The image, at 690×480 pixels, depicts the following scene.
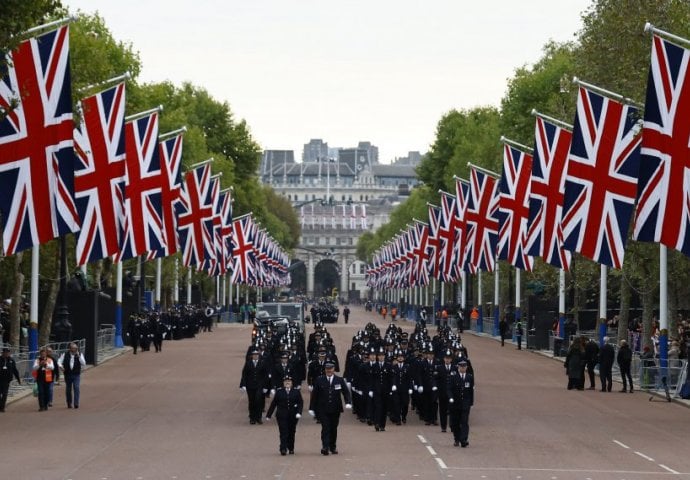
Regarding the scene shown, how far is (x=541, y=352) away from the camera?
2598 inches

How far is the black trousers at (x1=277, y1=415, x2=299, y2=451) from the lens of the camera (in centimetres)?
2602

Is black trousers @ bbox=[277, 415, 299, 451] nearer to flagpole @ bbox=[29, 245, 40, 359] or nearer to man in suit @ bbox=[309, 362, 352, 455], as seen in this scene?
man in suit @ bbox=[309, 362, 352, 455]

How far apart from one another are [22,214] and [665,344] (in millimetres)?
18197

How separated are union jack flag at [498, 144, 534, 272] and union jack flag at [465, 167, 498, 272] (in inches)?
296

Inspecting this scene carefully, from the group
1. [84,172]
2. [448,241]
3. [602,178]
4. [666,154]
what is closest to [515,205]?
[602,178]

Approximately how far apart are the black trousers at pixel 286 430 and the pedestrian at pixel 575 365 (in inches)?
709

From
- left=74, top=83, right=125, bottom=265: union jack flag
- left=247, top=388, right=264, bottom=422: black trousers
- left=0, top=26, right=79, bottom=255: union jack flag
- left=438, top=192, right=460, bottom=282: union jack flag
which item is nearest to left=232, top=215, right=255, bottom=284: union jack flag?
left=438, top=192, right=460, bottom=282: union jack flag

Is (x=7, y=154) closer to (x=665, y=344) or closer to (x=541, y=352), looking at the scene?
(x=665, y=344)

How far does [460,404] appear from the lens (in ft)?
91.5

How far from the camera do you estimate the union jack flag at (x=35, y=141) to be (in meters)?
30.0

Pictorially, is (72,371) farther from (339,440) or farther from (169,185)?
(169,185)

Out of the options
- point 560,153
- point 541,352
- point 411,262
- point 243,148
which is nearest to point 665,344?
point 560,153

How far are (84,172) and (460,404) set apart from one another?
1543 cm

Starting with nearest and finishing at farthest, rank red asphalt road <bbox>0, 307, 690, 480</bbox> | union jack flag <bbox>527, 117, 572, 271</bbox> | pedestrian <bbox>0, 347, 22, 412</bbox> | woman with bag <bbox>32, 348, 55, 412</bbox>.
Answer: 1. red asphalt road <bbox>0, 307, 690, 480</bbox>
2. pedestrian <bbox>0, 347, 22, 412</bbox>
3. woman with bag <bbox>32, 348, 55, 412</bbox>
4. union jack flag <bbox>527, 117, 572, 271</bbox>
